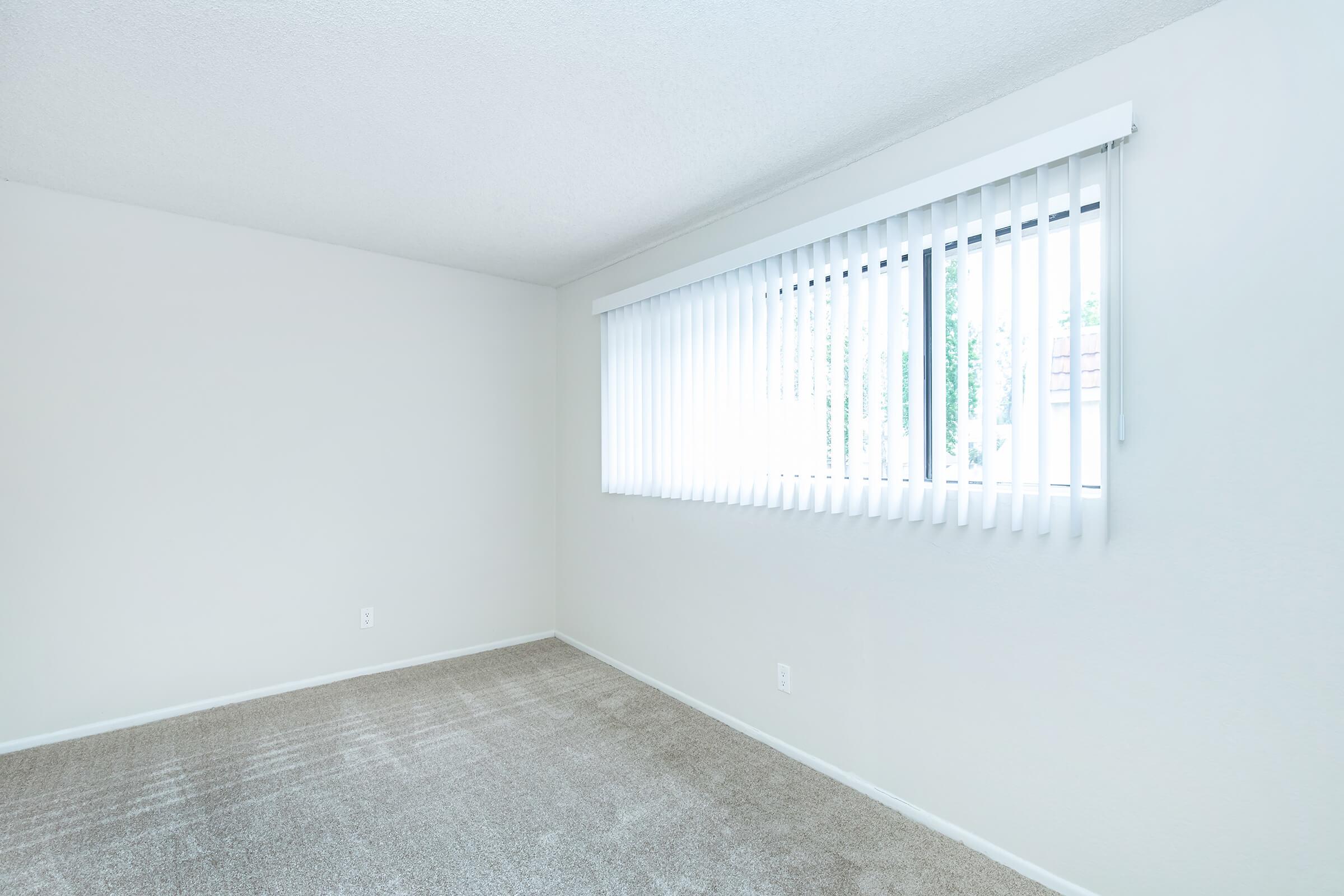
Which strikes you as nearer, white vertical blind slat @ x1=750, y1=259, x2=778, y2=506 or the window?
the window

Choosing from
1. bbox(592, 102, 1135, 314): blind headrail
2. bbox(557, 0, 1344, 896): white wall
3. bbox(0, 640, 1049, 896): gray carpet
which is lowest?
bbox(0, 640, 1049, 896): gray carpet

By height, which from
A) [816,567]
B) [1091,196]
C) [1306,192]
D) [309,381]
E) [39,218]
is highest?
[39,218]

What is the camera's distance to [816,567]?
2.78 metres

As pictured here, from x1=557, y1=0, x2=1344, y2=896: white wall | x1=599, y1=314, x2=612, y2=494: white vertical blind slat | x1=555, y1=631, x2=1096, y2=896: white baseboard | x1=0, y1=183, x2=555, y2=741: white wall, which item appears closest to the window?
x1=557, y1=0, x2=1344, y2=896: white wall

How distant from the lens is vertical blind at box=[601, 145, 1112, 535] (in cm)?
203

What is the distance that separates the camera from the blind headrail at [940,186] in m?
1.91

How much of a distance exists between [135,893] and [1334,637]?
10.9 ft

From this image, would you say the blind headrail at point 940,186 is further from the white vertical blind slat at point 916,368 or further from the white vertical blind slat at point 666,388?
the white vertical blind slat at point 666,388

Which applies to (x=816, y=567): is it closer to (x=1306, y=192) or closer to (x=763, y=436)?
(x=763, y=436)

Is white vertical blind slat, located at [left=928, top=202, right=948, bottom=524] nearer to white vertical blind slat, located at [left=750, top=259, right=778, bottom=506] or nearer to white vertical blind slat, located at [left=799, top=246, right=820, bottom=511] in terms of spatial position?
white vertical blind slat, located at [left=799, top=246, right=820, bottom=511]

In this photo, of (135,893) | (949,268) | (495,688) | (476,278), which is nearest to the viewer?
(135,893)

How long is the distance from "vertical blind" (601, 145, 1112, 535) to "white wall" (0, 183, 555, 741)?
1.67 metres

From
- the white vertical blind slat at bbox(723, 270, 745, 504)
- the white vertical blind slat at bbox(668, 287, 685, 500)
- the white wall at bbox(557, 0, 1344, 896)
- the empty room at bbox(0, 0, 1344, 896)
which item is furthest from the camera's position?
the white vertical blind slat at bbox(668, 287, 685, 500)

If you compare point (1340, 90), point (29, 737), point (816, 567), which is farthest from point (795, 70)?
point (29, 737)
